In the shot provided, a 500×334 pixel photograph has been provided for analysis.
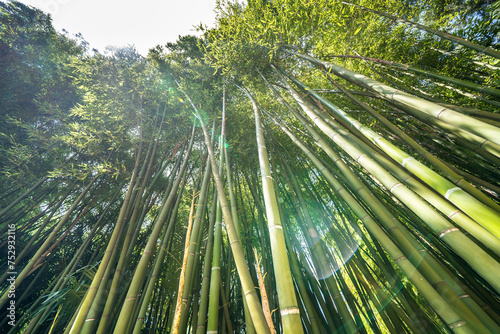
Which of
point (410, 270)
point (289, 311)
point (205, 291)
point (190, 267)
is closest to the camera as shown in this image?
point (289, 311)

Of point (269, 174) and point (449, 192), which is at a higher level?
point (269, 174)

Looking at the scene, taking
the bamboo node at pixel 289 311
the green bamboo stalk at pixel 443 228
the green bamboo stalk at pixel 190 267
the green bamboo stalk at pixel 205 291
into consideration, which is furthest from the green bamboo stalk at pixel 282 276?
the green bamboo stalk at pixel 205 291

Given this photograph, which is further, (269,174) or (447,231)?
(269,174)

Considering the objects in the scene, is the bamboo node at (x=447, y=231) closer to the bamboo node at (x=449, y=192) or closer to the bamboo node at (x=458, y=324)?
the bamboo node at (x=449, y=192)

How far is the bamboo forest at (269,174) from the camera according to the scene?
2.26 ft

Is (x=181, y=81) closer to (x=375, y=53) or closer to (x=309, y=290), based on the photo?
(x=375, y=53)

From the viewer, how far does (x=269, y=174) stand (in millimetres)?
753

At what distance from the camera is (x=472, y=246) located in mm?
451

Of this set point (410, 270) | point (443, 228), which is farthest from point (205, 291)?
point (443, 228)

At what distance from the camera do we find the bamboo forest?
0.69 m

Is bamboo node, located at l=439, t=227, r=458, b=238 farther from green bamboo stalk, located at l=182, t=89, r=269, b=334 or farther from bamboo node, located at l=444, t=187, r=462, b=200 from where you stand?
green bamboo stalk, located at l=182, t=89, r=269, b=334

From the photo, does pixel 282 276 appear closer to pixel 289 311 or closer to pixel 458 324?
pixel 289 311

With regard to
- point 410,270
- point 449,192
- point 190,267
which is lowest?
point 410,270

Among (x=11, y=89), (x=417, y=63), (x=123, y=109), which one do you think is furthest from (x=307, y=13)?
(x=11, y=89)
